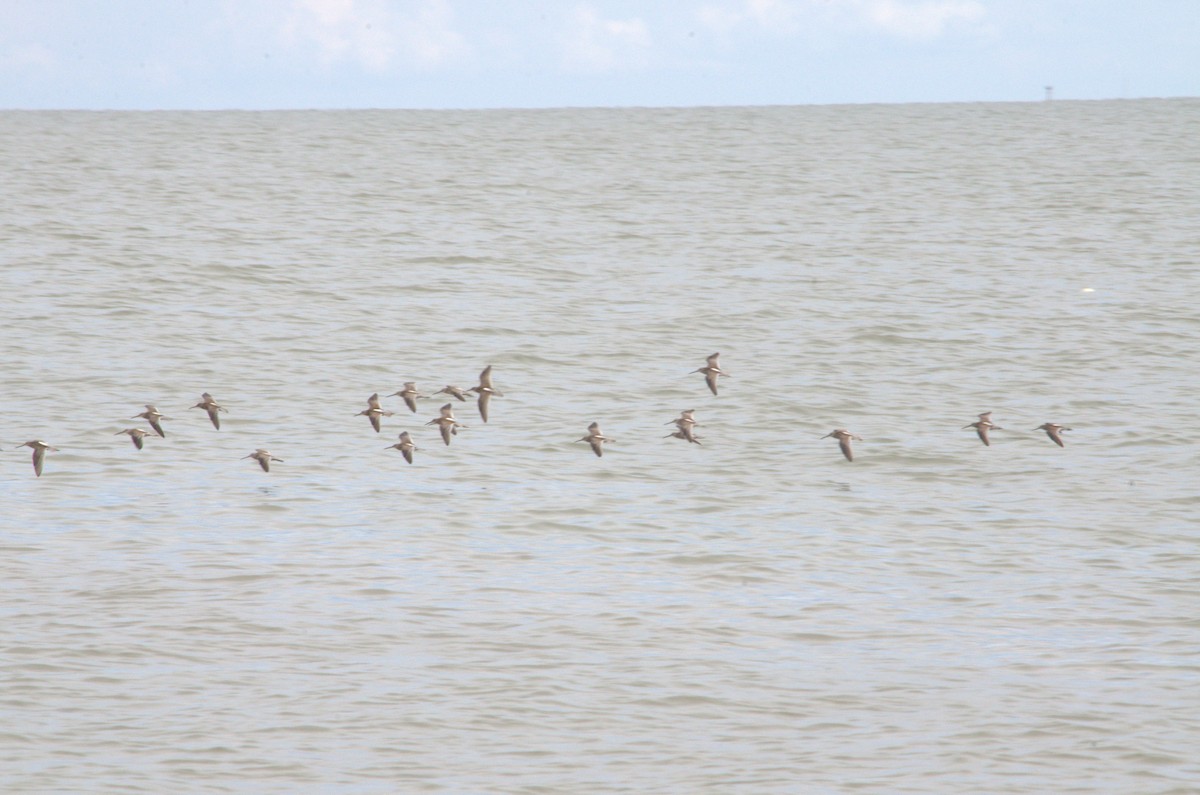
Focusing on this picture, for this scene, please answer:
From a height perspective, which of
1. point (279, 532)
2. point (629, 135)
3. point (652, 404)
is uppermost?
point (629, 135)

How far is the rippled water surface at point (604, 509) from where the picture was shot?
1308cm

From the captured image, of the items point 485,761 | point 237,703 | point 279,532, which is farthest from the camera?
point 279,532

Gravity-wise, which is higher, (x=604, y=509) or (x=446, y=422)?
(x=446, y=422)

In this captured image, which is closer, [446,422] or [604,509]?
[604,509]

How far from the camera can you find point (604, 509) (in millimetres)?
19984

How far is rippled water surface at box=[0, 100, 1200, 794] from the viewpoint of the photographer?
1308 cm

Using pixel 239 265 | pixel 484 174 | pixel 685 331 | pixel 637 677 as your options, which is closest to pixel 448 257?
pixel 239 265

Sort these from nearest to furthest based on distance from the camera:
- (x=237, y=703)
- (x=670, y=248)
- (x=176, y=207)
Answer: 1. (x=237, y=703)
2. (x=670, y=248)
3. (x=176, y=207)

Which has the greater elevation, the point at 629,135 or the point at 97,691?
the point at 629,135

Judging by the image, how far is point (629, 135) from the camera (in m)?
78.2

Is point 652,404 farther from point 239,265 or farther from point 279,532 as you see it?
point 239,265

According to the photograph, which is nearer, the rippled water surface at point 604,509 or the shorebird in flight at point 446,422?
the rippled water surface at point 604,509

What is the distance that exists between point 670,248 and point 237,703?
90.9 ft

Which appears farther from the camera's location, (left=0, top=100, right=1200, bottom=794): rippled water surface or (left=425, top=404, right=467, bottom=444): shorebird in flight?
(left=425, top=404, right=467, bottom=444): shorebird in flight
